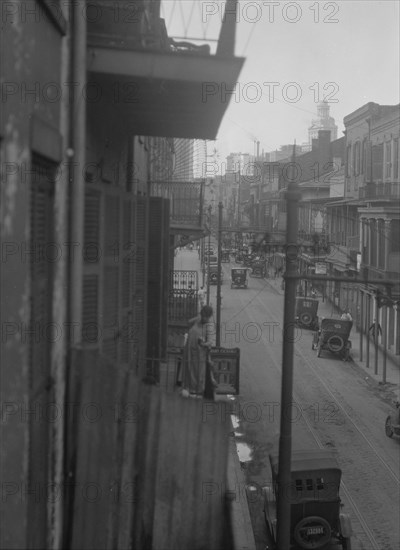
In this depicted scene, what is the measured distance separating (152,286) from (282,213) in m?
45.2

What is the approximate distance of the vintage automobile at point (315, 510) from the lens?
9570 mm

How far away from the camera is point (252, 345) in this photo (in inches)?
1001

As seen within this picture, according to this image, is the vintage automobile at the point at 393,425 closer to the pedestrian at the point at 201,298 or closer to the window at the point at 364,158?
the pedestrian at the point at 201,298

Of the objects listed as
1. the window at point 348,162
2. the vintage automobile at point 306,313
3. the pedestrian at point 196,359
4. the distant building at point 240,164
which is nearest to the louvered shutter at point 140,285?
the pedestrian at point 196,359

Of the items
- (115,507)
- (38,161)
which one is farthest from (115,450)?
(38,161)

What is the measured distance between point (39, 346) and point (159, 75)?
7.46ft

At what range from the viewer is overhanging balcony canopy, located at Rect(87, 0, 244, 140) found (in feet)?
16.0

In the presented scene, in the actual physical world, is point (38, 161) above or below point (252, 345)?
above

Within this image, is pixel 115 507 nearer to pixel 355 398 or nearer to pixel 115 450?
pixel 115 450

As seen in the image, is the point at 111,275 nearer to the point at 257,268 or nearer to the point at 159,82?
the point at 159,82

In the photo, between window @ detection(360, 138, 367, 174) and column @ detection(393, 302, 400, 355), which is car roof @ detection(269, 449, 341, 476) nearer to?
column @ detection(393, 302, 400, 355)

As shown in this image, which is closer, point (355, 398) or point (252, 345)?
point (355, 398)

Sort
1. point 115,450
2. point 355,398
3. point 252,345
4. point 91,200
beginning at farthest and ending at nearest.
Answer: point 252,345
point 355,398
point 91,200
point 115,450

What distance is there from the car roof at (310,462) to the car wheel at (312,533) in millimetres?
691
